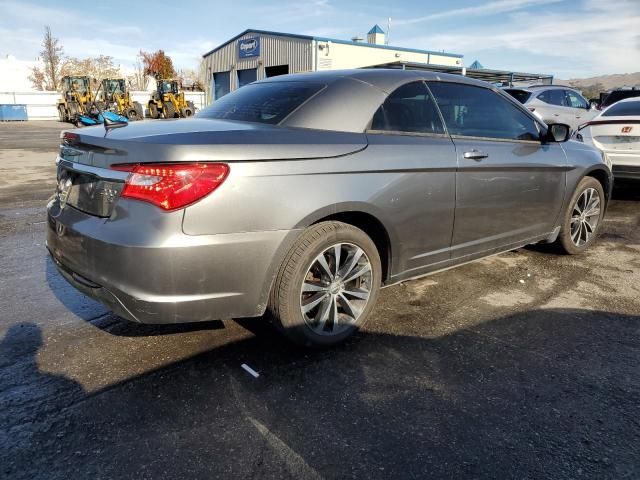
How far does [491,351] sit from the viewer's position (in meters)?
2.98

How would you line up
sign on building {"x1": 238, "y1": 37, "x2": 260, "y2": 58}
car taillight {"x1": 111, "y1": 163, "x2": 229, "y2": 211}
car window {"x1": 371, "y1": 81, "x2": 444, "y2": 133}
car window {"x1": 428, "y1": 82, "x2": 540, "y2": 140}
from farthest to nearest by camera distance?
sign on building {"x1": 238, "y1": 37, "x2": 260, "y2": 58}, car window {"x1": 428, "y1": 82, "x2": 540, "y2": 140}, car window {"x1": 371, "y1": 81, "x2": 444, "y2": 133}, car taillight {"x1": 111, "y1": 163, "x2": 229, "y2": 211}

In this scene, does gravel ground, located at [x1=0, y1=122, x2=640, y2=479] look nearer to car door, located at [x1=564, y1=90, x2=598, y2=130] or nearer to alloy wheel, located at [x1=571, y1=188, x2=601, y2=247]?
alloy wheel, located at [x1=571, y1=188, x2=601, y2=247]

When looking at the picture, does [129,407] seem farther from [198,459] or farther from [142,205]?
[142,205]

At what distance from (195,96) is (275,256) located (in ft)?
132

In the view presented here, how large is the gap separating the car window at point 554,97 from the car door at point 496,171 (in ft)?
28.0

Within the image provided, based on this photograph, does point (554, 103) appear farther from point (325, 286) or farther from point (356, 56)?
point (356, 56)

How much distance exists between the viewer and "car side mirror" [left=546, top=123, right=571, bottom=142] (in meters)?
4.20

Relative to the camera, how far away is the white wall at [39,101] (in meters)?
39.4

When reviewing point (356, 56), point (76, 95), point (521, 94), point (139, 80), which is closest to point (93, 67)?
point (139, 80)

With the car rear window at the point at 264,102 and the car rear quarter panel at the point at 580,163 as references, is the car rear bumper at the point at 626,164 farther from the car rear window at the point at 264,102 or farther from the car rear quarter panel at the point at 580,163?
the car rear window at the point at 264,102

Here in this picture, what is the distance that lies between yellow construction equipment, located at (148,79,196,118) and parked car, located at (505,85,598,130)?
818 inches

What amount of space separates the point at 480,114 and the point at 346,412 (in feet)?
8.50

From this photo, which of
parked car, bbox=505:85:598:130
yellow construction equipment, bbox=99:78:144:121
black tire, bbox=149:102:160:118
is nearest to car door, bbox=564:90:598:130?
parked car, bbox=505:85:598:130

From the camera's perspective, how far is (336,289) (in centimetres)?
296
